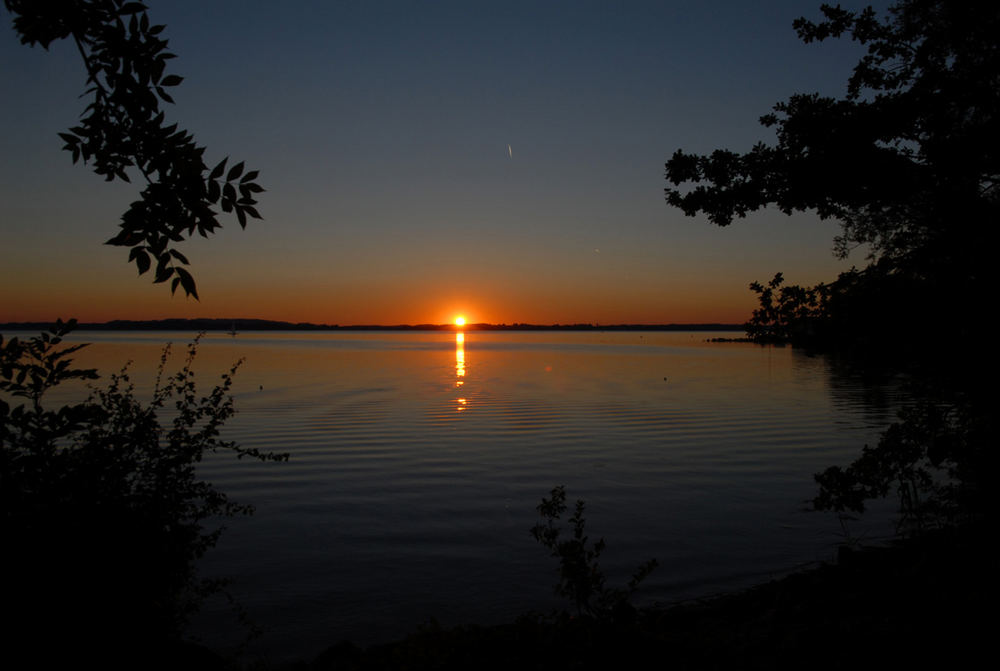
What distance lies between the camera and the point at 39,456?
4867 millimetres

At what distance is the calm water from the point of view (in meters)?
9.59

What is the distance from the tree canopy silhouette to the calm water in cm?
473

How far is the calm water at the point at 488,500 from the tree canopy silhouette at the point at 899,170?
4.73m

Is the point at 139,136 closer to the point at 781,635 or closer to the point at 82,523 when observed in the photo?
the point at 82,523

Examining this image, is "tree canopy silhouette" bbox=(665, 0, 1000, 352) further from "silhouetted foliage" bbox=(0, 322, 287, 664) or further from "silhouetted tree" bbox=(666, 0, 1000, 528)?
"silhouetted foliage" bbox=(0, 322, 287, 664)

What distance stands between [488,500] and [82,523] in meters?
9.93

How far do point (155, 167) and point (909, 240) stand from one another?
8.56m

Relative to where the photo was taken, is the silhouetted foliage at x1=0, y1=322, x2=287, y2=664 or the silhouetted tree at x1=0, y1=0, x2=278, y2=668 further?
the silhouetted foliage at x1=0, y1=322, x2=287, y2=664

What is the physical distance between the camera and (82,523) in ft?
18.8

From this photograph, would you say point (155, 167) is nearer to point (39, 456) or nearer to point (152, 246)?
point (152, 246)

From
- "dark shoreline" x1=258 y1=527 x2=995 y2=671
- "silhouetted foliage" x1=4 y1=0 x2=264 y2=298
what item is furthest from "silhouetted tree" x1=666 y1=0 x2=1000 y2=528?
"silhouetted foliage" x1=4 y1=0 x2=264 y2=298

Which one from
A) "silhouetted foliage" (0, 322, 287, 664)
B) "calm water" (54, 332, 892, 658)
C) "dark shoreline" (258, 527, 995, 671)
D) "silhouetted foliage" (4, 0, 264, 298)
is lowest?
"calm water" (54, 332, 892, 658)

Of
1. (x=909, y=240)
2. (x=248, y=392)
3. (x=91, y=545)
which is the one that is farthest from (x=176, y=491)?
(x=248, y=392)

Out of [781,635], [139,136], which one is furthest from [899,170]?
[139,136]
